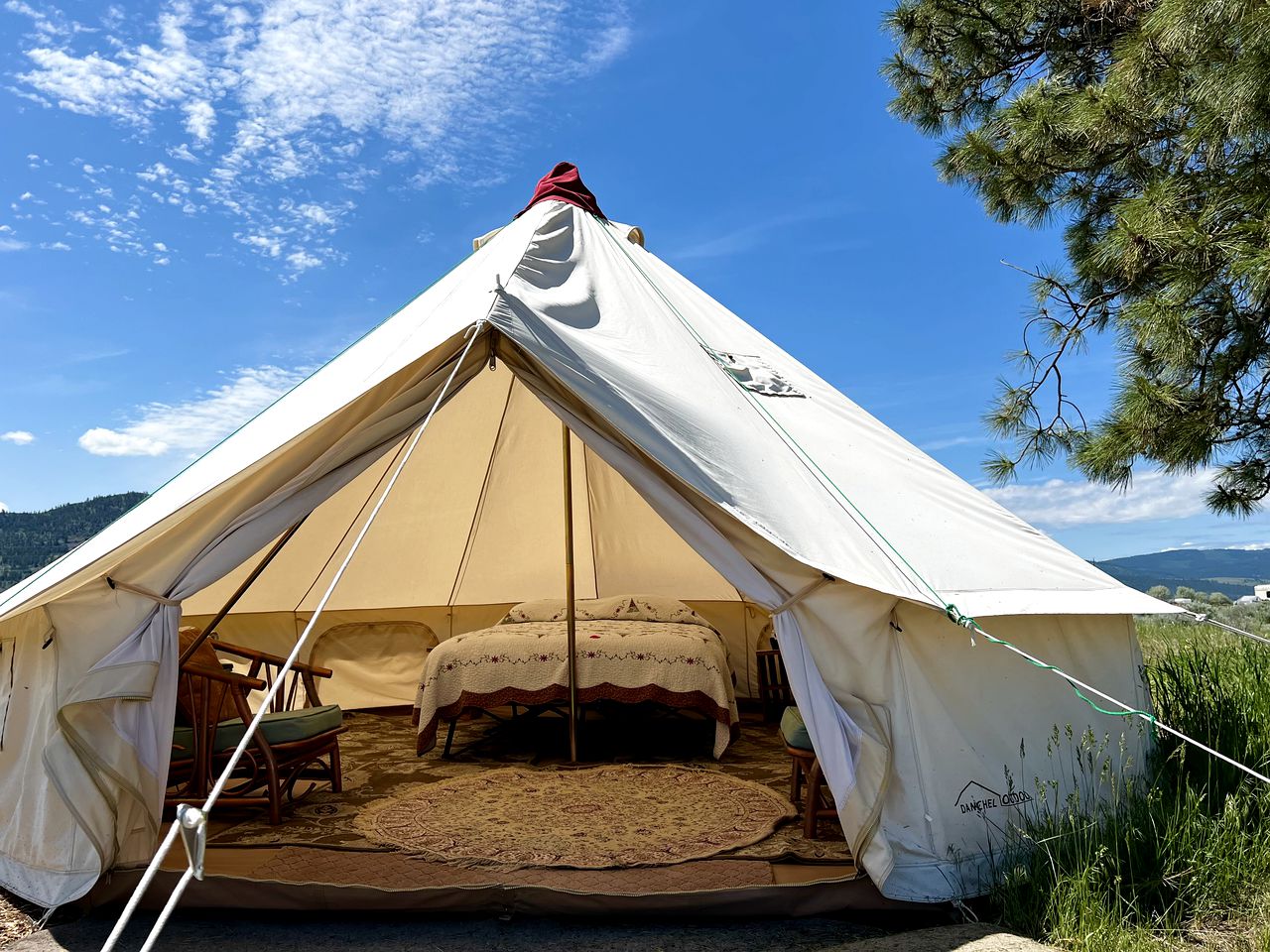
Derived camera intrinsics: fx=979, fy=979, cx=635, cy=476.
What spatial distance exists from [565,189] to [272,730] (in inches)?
109

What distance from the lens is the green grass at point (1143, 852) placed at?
247 cm

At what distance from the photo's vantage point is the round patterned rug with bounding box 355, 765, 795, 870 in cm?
Result: 327

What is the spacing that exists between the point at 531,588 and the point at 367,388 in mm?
3913

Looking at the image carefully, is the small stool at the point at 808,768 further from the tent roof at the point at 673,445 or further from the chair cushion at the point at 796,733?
the tent roof at the point at 673,445

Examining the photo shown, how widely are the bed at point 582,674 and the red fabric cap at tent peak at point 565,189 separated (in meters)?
2.18

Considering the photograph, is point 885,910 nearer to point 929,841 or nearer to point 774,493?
point 929,841

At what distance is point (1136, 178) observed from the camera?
596 cm

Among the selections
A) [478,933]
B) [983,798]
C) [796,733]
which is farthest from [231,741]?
[983,798]

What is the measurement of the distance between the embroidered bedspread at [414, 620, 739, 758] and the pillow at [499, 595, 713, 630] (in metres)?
0.72

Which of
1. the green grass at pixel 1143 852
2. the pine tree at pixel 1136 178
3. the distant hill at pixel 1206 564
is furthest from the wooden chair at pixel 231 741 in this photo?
the distant hill at pixel 1206 564

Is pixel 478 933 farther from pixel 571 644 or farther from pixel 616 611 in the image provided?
pixel 616 611

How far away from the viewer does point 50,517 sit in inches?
537

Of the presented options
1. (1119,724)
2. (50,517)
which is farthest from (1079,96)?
(50,517)

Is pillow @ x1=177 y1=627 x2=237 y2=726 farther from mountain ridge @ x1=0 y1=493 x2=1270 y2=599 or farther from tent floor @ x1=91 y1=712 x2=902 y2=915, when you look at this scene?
mountain ridge @ x1=0 y1=493 x2=1270 y2=599
